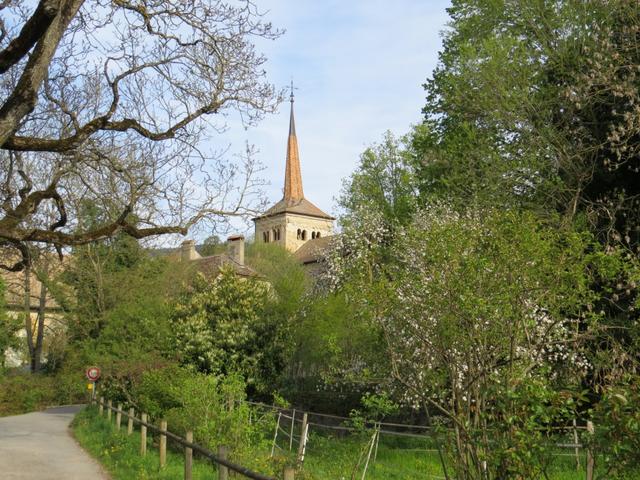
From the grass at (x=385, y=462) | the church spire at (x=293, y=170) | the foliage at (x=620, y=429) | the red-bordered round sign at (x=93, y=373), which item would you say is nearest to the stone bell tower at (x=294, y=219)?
the church spire at (x=293, y=170)

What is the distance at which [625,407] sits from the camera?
17.6 ft

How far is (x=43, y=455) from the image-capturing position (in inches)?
671

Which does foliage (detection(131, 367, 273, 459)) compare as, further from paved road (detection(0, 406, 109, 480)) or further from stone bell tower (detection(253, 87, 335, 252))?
stone bell tower (detection(253, 87, 335, 252))

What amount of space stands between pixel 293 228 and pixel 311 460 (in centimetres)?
8971

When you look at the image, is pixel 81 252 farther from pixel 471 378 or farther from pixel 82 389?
pixel 471 378

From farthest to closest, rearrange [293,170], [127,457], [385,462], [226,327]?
[293,170] → [226,327] → [385,462] → [127,457]

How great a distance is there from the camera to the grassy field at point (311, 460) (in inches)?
519

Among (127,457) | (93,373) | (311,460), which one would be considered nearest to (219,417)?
(127,457)

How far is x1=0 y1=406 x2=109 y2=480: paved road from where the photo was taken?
14070 millimetres

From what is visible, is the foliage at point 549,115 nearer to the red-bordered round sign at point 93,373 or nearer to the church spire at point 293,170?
the red-bordered round sign at point 93,373

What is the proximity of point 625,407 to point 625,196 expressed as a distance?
1570 centimetres

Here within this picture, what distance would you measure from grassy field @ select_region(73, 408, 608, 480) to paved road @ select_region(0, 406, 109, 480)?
1.23 ft

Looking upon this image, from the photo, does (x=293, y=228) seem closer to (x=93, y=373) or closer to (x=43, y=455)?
(x=93, y=373)

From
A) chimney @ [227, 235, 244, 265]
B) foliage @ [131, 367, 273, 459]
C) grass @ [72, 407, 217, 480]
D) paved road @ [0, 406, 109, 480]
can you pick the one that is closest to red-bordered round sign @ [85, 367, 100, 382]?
paved road @ [0, 406, 109, 480]
